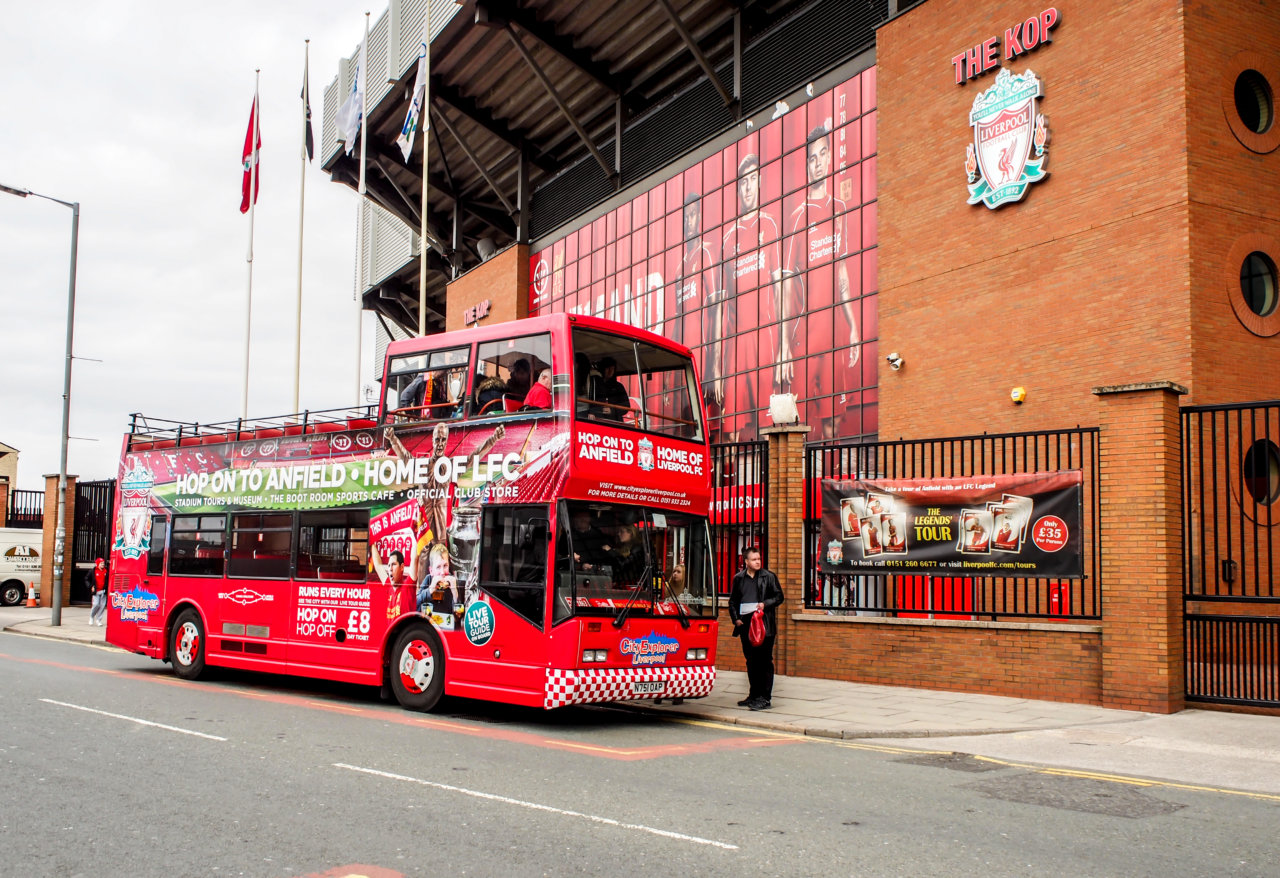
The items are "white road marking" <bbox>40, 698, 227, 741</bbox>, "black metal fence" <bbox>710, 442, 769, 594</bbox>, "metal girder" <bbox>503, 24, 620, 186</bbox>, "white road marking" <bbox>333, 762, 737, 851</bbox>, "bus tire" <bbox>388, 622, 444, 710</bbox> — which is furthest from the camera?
"metal girder" <bbox>503, 24, 620, 186</bbox>

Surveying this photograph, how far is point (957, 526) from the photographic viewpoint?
13.5 meters

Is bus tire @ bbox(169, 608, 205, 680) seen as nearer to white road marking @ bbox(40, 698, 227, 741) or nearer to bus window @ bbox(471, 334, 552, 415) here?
white road marking @ bbox(40, 698, 227, 741)

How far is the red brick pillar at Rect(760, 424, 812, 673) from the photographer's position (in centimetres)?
1523

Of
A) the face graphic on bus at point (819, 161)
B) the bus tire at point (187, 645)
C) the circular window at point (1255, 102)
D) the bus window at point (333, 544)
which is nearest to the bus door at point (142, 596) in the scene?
the bus tire at point (187, 645)

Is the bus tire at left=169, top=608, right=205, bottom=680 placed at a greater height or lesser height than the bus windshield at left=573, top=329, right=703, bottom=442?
lesser

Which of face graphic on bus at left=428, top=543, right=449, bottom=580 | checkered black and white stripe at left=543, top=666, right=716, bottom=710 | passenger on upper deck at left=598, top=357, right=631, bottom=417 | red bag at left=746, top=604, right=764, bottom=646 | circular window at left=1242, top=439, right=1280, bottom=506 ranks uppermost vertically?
passenger on upper deck at left=598, top=357, right=631, bottom=417

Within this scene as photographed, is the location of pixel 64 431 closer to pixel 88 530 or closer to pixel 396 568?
pixel 88 530

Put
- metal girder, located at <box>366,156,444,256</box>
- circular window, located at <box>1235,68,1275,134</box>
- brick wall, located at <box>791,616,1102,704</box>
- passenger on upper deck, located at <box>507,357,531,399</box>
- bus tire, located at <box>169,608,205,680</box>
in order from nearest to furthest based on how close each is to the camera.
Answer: passenger on upper deck, located at <box>507,357,531,399</box> → brick wall, located at <box>791,616,1102,704</box> → bus tire, located at <box>169,608,205,680</box> → circular window, located at <box>1235,68,1275,134</box> → metal girder, located at <box>366,156,444,256</box>

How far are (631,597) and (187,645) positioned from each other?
7.90 metres

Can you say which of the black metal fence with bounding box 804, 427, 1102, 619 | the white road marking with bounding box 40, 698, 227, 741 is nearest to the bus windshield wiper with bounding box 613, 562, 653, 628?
the white road marking with bounding box 40, 698, 227, 741

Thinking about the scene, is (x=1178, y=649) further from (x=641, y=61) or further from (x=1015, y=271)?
(x=641, y=61)

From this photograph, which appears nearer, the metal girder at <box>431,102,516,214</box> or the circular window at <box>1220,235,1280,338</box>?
the circular window at <box>1220,235,1280,338</box>

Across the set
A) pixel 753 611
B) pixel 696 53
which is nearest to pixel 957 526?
pixel 753 611

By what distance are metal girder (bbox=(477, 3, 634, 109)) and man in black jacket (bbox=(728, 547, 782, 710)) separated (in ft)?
71.8
